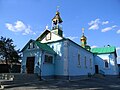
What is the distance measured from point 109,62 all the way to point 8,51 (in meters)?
19.2

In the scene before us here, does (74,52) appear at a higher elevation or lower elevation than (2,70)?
higher

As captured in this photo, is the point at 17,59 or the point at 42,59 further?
the point at 17,59

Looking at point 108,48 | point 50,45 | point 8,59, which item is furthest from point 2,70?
point 108,48

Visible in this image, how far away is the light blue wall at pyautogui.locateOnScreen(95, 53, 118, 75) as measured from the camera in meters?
30.8

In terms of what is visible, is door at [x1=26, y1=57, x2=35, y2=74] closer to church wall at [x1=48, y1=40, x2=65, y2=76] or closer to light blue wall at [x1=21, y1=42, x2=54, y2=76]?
light blue wall at [x1=21, y1=42, x2=54, y2=76]

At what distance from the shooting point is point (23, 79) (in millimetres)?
14164

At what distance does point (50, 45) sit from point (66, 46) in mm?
2366

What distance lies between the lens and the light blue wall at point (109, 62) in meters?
30.8

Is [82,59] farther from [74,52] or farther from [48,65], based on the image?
[48,65]

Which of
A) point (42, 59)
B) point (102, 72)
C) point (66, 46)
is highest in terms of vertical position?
point (66, 46)

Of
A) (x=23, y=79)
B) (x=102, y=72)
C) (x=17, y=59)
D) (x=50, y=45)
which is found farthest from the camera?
(x=102, y=72)

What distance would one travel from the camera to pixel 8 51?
2553cm

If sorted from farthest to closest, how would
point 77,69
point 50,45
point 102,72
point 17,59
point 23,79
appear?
1. point 102,72
2. point 17,59
3. point 77,69
4. point 50,45
5. point 23,79

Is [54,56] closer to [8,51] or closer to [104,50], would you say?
[8,51]
